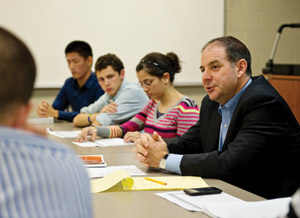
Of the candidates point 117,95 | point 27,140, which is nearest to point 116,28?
point 117,95

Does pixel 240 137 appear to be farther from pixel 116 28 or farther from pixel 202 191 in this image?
pixel 116 28

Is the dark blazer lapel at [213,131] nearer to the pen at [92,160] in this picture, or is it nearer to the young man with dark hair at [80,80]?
the pen at [92,160]

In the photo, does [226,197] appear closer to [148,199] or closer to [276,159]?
[148,199]

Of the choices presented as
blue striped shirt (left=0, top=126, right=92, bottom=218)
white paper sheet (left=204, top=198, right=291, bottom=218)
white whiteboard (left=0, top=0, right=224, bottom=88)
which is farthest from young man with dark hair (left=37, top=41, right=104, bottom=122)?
blue striped shirt (left=0, top=126, right=92, bottom=218)

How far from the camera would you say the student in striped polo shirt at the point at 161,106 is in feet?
8.80

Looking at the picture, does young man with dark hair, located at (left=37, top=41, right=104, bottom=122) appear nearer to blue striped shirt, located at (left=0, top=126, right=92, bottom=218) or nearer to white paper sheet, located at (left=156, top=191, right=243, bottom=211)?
white paper sheet, located at (left=156, top=191, right=243, bottom=211)

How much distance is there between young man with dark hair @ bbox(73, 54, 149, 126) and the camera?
3.34 meters

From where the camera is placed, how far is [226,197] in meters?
1.47

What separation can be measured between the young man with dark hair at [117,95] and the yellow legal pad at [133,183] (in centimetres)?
164

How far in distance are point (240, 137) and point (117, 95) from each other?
1840mm

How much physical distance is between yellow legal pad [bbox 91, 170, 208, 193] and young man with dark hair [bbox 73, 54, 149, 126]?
5.37ft

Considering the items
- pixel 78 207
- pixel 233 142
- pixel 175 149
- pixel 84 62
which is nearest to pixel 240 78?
pixel 233 142

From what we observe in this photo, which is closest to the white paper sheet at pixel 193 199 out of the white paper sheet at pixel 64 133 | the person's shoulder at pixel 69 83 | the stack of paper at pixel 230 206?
the stack of paper at pixel 230 206

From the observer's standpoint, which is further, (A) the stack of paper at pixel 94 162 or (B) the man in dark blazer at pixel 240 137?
(A) the stack of paper at pixel 94 162
